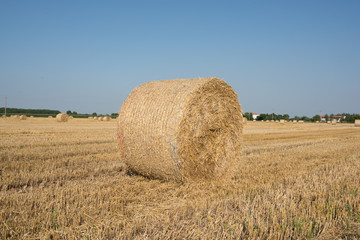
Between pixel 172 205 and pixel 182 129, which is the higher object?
pixel 182 129

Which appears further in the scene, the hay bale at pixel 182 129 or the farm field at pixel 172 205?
the hay bale at pixel 182 129

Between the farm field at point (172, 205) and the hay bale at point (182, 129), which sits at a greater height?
the hay bale at point (182, 129)

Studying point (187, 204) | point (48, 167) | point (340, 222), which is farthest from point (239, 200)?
point (48, 167)

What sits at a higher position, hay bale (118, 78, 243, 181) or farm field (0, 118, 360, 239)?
hay bale (118, 78, 243, 181)

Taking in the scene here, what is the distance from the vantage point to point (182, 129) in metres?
5.15

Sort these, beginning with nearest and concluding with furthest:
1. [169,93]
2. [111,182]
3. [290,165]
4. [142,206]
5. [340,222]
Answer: [340,222]
[142,206]
[111,182]
[169,93]
[290,165]

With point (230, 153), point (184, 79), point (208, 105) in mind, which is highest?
point (184, 79)

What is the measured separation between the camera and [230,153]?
624 centimetres

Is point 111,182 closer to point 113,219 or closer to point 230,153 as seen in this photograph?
point 113,219

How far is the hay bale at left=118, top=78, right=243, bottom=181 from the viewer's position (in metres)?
5.19

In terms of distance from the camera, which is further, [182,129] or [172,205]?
[182,129]

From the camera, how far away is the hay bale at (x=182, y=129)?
519 cm

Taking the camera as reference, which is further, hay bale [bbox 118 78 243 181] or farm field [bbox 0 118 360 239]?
hay bale [bbox 118 78 243 181]

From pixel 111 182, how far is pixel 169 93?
1.99 m
